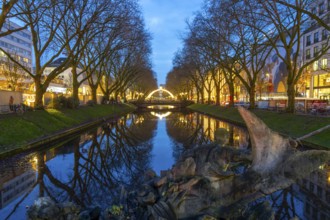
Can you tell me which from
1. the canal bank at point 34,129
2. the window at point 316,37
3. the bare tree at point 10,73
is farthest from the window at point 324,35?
the bare tree at point 10,73

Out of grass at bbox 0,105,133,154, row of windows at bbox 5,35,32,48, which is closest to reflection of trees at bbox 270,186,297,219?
grass at bbox 0,105,133,154

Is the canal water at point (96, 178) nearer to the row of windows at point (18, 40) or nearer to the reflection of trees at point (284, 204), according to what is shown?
the reflection of trees at point (284, 204)

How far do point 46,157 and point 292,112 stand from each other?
74.6 feet

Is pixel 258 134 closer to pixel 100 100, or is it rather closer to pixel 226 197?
pixel 226 197

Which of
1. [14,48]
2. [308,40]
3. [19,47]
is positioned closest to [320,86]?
→ [308,40]

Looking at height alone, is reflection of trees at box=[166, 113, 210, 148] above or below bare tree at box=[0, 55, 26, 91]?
below

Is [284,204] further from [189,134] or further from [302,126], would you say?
[189,134]

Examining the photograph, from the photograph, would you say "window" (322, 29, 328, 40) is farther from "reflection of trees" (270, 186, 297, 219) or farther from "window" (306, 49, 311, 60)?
"reflection of trees" (270, 186, 297, 219)

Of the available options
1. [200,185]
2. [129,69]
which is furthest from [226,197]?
[129,69]

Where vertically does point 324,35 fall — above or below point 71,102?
above

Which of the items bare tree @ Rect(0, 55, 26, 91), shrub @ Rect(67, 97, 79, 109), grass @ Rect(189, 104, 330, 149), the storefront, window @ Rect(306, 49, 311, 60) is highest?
window @ Rect(306, 49, 311, 60)

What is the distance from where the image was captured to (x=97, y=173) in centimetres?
1386

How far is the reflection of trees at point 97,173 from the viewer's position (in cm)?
1073

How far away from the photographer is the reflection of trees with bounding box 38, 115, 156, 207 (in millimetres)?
10734
